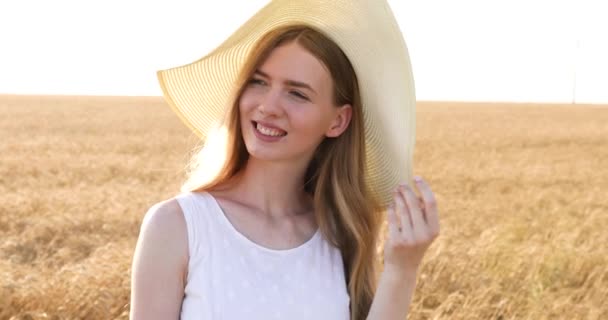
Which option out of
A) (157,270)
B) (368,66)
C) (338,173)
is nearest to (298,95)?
(368,66)

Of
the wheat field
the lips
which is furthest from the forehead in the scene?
the wheat field

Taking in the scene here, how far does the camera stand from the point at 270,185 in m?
2.41

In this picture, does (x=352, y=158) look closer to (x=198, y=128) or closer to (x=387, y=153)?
(x=387, y=153)

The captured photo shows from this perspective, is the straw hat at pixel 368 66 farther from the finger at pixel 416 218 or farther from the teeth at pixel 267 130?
the finger at pixel 416 218

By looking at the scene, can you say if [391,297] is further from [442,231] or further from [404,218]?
[442,231]

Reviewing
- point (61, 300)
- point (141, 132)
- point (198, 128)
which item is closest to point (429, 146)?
point (141, 132)

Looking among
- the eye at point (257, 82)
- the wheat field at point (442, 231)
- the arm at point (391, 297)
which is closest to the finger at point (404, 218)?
the arm at point (391, 297)

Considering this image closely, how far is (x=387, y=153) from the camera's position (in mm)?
2510

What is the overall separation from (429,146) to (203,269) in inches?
765

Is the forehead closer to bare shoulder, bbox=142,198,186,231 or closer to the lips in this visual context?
the lips

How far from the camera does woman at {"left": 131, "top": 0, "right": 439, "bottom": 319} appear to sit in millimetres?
2115

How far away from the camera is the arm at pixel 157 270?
2.03 m

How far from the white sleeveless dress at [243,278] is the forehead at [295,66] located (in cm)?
37

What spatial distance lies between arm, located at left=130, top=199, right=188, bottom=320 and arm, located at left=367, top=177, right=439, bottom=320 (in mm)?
506
